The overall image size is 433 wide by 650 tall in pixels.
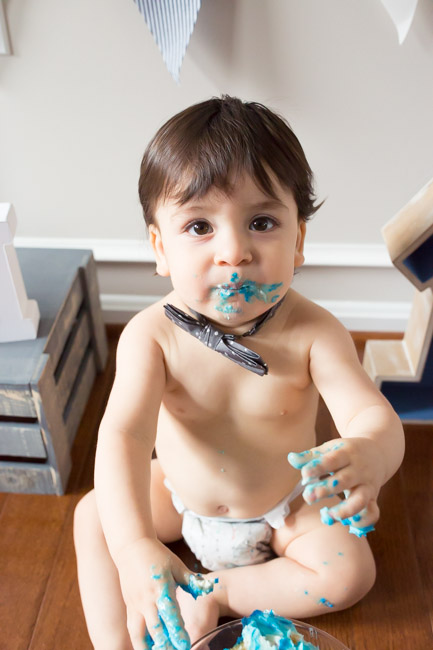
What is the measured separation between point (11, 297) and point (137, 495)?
0.44 meters

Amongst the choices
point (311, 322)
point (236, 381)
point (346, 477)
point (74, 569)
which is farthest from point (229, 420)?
point (74, 569)

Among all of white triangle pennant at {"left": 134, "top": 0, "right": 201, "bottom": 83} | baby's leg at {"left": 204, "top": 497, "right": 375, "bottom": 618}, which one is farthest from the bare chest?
white triangle pennant at {"left": 134, "top": 0, "right": 201, "bottom": 83}

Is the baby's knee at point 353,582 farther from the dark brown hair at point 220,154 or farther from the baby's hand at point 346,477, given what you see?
the dark brown hair at point 220,154

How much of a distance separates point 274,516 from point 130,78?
78cm

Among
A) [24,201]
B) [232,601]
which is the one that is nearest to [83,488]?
[232,601]

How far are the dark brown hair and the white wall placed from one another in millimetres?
418

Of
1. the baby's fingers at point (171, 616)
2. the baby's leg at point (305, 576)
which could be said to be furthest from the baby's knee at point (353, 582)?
the baby's fingers at point (171, 616)

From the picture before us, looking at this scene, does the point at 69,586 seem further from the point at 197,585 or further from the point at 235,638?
the point at 197,585

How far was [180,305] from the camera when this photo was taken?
85cm

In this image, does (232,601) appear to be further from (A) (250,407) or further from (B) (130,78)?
(B) (130,78)

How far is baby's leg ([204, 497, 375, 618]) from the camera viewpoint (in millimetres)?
923

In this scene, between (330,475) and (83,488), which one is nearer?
Answer: (330,475)

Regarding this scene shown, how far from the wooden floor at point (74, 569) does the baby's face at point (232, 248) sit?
51 centimetres

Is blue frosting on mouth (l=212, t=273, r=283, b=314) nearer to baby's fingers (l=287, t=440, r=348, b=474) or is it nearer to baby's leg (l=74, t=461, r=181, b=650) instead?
baby's fingers (l=287, t=440, r=348, b=474)
